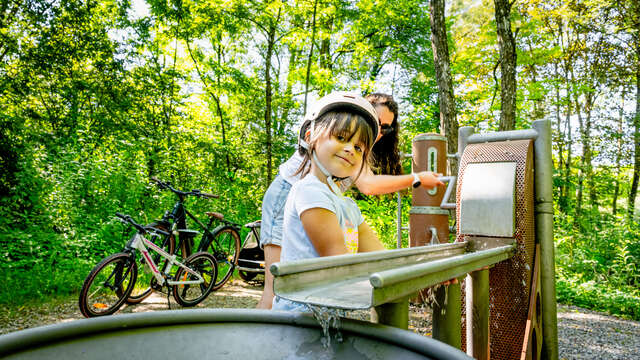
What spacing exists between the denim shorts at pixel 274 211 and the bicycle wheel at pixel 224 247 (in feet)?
12.5

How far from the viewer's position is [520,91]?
12445mm

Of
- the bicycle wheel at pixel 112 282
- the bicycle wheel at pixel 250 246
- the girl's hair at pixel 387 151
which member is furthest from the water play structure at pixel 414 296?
the bicycle wheel at pixel 250 246

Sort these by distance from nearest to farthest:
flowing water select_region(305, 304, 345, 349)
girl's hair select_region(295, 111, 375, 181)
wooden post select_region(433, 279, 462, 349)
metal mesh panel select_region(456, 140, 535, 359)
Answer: flowing water select_region(305, 304, 345, 349) → wooden post select_region(433, 279, 462, 349) → girl's hair select_region(295, 111, 375, 181) → metal mesh panel select_region(456, 140, 535, 359)

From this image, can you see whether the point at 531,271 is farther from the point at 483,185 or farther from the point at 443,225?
the point at 443,225

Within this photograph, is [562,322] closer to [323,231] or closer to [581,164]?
[323,231]

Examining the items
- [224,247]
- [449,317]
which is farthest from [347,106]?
[224,247]

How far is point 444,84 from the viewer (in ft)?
19.0

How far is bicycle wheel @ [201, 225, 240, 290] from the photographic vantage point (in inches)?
223

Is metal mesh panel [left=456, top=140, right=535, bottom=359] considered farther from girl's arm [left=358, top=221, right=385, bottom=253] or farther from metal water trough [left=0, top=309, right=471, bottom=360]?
metal water trough [left=0, top=309, right=471, bottom=360]

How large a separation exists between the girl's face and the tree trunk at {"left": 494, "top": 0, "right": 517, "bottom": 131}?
575 centimetres

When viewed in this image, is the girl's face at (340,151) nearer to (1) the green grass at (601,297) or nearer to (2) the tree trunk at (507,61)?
(1) the green grass at (601,297)

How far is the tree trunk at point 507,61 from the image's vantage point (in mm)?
6094

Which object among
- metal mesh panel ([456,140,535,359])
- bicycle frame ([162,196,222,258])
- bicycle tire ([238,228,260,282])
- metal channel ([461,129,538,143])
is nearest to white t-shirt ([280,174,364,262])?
metal mesh panel ([456,140,535,359])

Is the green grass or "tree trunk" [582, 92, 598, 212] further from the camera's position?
"tree trunk" [582, 92, 598, 212]
